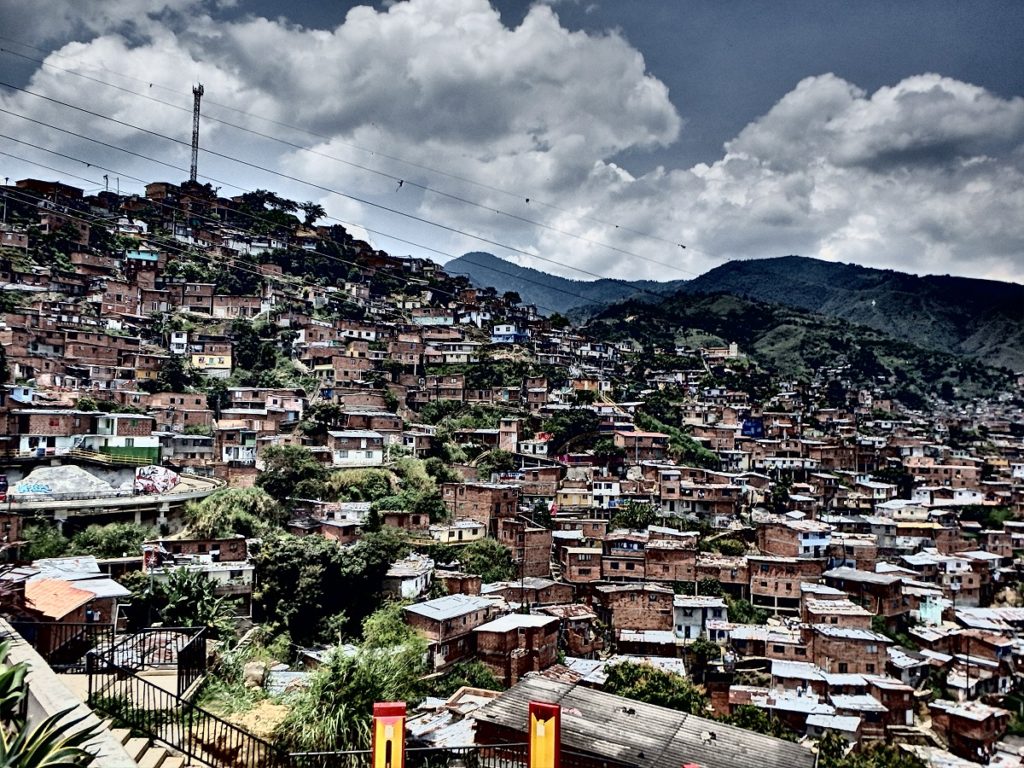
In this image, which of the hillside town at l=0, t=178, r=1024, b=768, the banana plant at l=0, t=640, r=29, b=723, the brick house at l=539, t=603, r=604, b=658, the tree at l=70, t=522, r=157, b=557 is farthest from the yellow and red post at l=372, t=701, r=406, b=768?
the tree at l=70, t=522, r=157, b=557

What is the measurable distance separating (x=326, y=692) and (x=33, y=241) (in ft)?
202

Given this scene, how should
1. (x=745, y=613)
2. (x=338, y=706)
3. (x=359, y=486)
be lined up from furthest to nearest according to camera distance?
(x=359, y=486), (x=745, y=613), (x=338, y=706)

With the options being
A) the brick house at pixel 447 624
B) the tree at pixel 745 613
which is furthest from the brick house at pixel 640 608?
the brick house at pixel 447 624

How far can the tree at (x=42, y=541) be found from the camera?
87.0ft

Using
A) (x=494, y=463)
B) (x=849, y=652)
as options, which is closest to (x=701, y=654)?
(x=849, y=652)

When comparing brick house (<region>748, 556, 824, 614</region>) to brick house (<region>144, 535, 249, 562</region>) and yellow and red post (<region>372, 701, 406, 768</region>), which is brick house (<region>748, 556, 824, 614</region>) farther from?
yellow and red post (<region>372, 701, 406, 768</region>)

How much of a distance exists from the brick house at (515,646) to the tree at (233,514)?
1116 cm

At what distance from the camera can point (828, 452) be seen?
5841 cm

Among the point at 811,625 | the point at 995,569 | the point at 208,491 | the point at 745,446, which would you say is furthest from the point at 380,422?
the point at 995,569

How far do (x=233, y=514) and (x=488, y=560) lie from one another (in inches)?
474

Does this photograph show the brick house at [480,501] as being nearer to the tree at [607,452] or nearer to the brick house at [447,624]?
the brick house at [447,624]

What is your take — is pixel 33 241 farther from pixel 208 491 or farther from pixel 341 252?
pixel 208 491

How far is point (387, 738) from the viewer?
302 inches

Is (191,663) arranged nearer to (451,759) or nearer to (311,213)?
(451,759)
